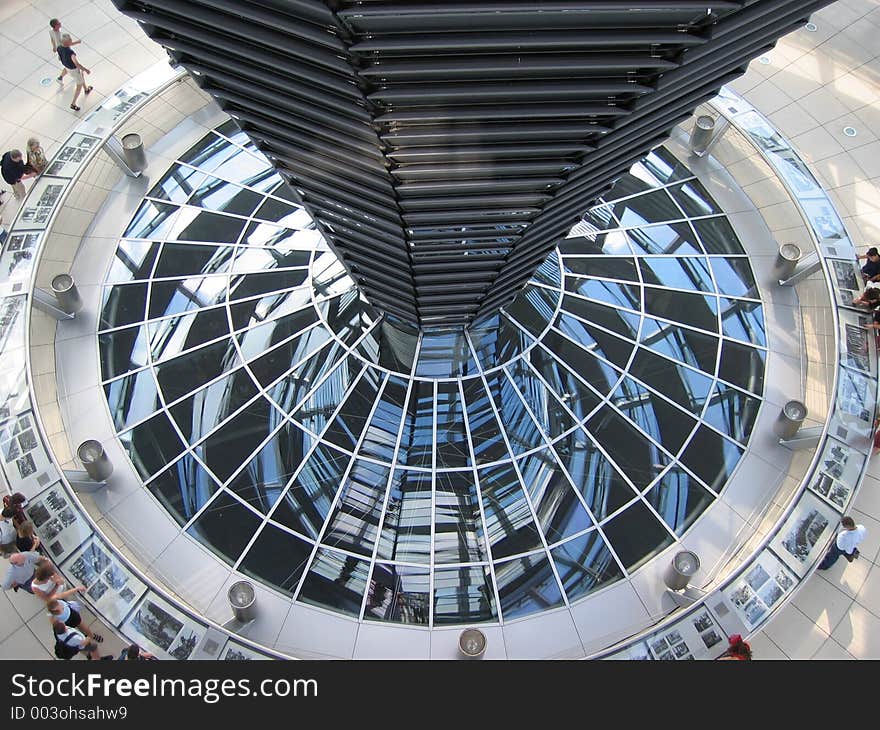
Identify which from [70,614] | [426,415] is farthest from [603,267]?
[70,614]

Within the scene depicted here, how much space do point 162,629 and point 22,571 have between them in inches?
115

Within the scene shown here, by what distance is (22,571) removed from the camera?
52.7ft

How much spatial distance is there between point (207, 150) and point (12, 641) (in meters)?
12.1

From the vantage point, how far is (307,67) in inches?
398

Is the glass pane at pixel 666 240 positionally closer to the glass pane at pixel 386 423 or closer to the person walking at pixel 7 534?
the glass pane at pixel 386 423

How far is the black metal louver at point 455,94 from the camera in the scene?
29.7ft

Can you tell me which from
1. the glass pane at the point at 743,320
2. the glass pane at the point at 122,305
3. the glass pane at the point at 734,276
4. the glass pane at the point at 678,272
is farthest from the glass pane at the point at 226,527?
the glass pane at the point at 734,276

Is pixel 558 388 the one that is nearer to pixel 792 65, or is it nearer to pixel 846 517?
pixel 846 517

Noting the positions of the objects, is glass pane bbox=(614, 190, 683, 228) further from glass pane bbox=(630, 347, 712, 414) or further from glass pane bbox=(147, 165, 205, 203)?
glass pane bbox=(147, 165, 205, 203)

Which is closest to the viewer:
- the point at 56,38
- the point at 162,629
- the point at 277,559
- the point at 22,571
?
the point at 162,629

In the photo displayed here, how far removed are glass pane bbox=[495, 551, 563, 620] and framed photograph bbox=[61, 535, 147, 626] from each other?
261 inches

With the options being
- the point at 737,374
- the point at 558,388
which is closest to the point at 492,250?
the point at 558,388

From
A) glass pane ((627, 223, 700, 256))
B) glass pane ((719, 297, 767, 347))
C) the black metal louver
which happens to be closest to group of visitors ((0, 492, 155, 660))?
the black metal louver

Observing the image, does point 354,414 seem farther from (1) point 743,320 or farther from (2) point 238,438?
(1) point 743,320
